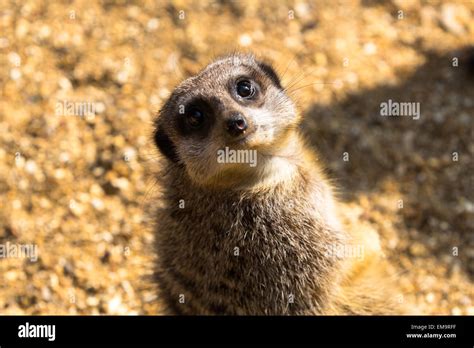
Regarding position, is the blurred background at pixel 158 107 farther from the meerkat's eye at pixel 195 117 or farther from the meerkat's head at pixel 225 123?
the meerkat's eye at pixel 195 117

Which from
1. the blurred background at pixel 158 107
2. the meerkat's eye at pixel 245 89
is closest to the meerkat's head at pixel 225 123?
the meerkat's eye at pixel 245 89

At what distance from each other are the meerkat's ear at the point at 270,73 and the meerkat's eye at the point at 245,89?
0.19m

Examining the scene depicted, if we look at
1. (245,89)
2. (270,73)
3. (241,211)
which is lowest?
(241,211)

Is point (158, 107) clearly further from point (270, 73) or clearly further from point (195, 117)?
point (195, 117)

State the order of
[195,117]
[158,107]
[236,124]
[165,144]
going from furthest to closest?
[158,107]
[165,144]
[195,117]
[236,124]

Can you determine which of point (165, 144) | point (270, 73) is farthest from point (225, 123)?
point (270, 73)

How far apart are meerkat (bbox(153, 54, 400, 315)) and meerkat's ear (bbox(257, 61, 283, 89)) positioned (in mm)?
14

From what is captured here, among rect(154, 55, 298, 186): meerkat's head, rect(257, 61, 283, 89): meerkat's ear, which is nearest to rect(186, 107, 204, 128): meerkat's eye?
rect(154, 55, 298, 186): meerkat's head

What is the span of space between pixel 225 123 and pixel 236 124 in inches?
2.8

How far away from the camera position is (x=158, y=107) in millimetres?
4340

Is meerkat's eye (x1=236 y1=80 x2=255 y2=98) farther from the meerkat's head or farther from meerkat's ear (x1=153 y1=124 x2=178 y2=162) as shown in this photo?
meerkat's ear (x1=153 y1=124 x2=178 y2=162)

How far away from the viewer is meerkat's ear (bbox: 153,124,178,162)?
313 cm

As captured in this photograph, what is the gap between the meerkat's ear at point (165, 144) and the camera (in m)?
3.13
